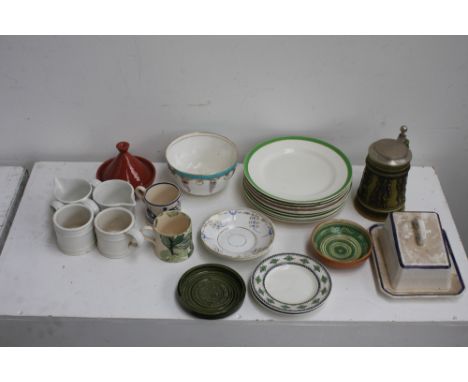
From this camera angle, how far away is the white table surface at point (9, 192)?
1251mm

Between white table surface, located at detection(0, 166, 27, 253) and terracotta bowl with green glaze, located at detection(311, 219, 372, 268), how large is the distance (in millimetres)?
706

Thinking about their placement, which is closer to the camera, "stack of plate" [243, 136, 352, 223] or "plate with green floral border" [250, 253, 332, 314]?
"plate with green floral border" [250, 253, 332, 314]

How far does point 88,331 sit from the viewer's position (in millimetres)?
1093

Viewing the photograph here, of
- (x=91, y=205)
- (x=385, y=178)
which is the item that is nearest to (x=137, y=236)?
(x=91, y=205)

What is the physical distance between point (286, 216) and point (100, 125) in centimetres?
52

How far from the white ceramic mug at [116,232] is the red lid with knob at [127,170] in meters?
0.11

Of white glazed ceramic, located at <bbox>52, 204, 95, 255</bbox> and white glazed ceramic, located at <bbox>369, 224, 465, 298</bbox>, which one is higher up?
white glazed ceramic, located at <bbox>52, 204, 95, 255</bbox>

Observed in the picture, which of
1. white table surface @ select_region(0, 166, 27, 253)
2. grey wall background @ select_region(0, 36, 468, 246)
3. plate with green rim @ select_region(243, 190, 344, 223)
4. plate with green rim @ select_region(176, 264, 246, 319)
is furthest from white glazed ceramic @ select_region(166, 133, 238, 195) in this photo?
white table surface @ select_region(0, 166, 27, 253)

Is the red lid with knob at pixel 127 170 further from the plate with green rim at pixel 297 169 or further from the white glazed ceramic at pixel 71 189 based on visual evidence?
the plate with green rim at pixel 297 169

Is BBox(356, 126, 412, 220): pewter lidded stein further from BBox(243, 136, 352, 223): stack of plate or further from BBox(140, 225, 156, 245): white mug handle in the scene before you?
BBox(140, 225, 156, 245): white mug handle

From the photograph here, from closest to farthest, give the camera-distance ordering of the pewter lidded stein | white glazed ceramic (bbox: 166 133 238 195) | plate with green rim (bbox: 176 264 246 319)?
1. plate with green rim (bbox: 176 264 246 319)
2. the pewter lidded stein
3. white glazed ceramic (bbox: 166 133 238 195)

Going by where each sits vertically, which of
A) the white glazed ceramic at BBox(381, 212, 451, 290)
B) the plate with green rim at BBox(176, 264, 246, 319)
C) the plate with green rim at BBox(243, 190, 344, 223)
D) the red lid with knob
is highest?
the red lid with knob

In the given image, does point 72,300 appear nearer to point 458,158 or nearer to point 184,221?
point 184,221

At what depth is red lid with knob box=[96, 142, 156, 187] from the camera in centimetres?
126
